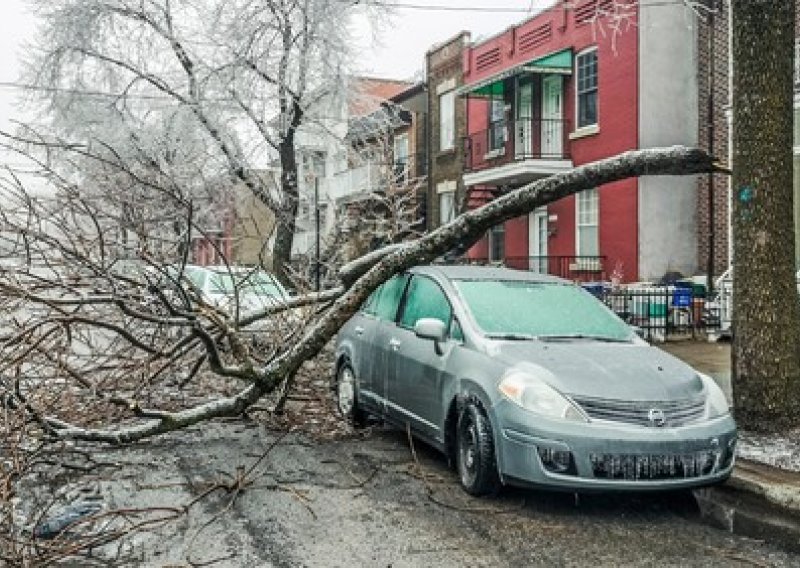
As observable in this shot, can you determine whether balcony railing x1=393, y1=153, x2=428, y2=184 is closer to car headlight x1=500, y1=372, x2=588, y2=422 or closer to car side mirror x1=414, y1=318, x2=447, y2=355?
car side mirror x1=414, y1=318, x2=447, y2=355

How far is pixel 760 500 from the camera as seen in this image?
5.91 meters

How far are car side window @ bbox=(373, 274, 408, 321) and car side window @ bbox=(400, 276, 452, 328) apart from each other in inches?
7.0

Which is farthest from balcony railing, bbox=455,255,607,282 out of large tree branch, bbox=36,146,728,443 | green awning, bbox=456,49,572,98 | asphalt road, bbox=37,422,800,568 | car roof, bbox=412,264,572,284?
asphalt road, bbox=37,422,800,568

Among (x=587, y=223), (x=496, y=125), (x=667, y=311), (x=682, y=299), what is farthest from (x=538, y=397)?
(x=496, y=125)

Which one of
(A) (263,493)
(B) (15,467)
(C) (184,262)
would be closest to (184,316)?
(C) (184,262)

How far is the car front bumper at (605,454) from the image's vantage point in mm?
5375

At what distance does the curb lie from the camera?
5.49 meters

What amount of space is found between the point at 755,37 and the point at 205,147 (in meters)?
17.0

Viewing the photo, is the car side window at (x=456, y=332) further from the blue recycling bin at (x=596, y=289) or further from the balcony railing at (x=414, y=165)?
the balcony railing at (x=414, y=165)

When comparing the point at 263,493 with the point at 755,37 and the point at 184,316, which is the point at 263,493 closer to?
the point at 184,316

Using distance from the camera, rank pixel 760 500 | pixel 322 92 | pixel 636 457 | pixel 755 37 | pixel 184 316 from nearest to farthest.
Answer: pixel 636 457, pixel 760 500, pixel 184 316, pixel 755 37, pixel 322 92

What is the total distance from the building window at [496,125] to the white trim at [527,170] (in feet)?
3.50

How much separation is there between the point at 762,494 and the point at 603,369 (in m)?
1.42

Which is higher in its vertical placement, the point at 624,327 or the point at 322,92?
the point at 322,92
